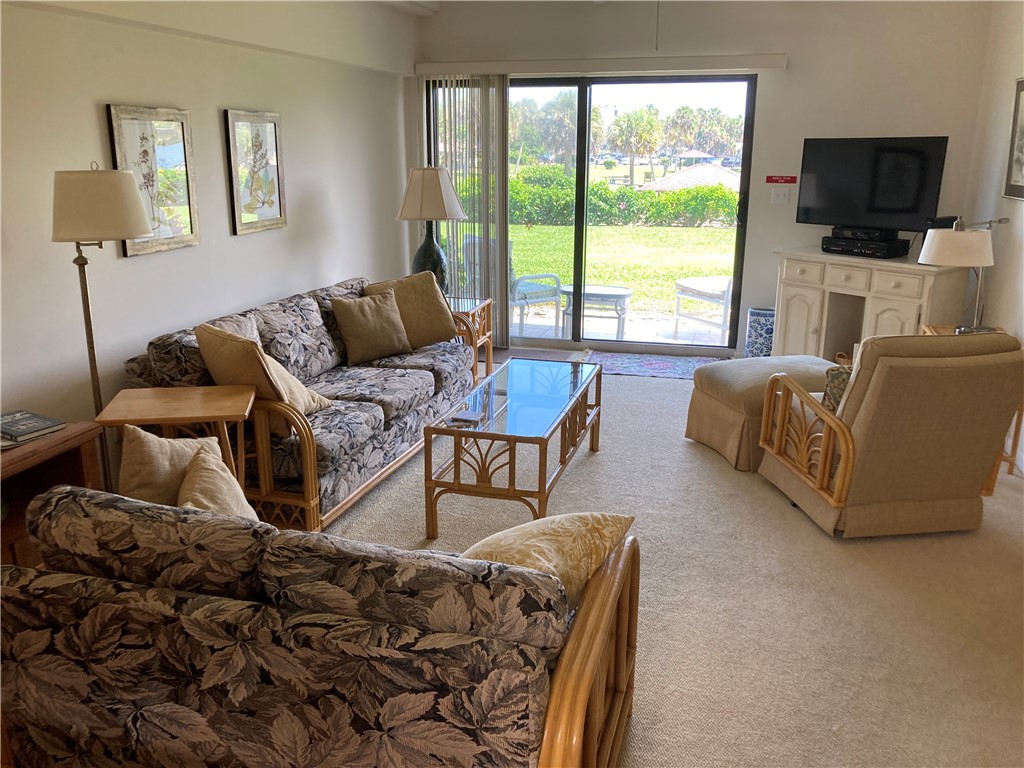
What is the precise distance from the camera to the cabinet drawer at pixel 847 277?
5305mm

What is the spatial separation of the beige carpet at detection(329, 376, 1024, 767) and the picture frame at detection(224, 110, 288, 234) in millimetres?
1684

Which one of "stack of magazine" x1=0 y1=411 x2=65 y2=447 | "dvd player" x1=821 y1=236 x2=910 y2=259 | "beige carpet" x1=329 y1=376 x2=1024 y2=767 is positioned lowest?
"beige carpet" x1=329 y1=376 x2=1024 y2=767

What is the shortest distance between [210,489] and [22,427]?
1021 mm

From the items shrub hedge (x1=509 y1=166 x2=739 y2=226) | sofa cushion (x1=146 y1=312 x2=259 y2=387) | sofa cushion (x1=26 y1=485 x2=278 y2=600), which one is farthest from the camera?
shrub hedge (x1=509 y1=166 x2=739 y2=226)

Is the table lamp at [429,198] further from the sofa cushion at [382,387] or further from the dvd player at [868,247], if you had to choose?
the dvd player at [868,247]

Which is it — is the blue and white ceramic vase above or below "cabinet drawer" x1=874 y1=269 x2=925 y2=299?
below

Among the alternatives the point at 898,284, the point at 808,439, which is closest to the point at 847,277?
the point at 898,284

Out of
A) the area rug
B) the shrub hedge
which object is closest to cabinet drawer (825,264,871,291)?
the shrub hedge

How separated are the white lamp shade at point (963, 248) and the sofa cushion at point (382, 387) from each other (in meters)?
2.76

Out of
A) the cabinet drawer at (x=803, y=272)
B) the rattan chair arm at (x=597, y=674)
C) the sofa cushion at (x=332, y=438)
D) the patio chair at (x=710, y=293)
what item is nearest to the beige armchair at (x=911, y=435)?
the rattan chair arm at (x=597, y=674)

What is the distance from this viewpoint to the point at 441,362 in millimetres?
4594

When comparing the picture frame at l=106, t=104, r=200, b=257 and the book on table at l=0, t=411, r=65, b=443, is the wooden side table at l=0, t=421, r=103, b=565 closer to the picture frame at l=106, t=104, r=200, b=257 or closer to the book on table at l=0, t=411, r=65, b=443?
the book on table at l=0, t=411, r=65, b=443

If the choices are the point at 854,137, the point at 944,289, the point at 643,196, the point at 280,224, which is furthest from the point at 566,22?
the point at 944,289

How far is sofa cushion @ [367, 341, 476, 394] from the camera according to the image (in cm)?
450
